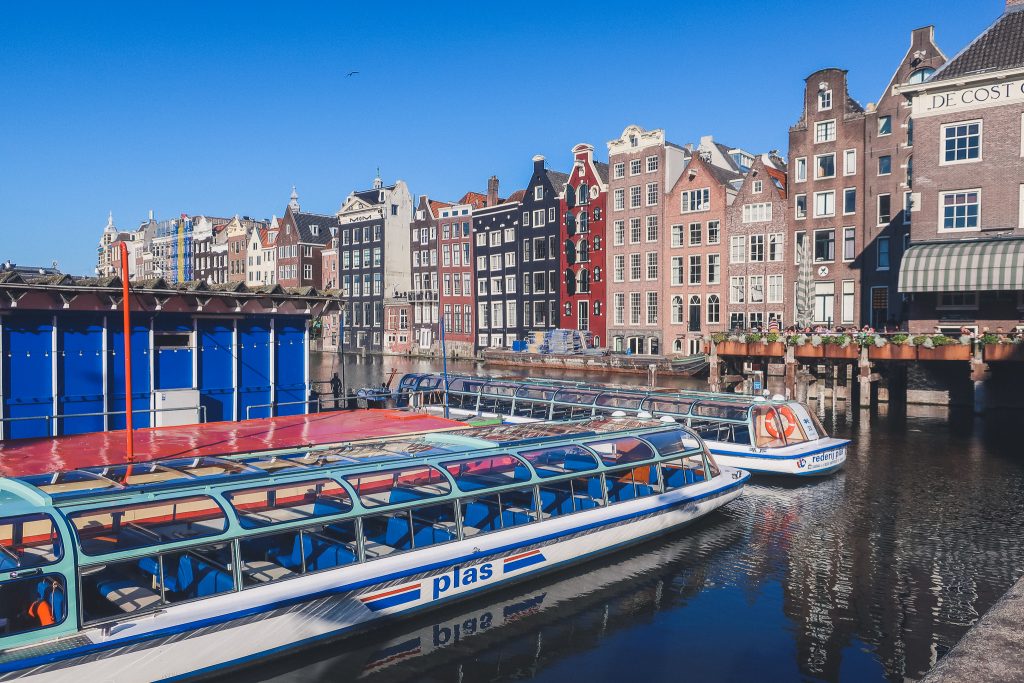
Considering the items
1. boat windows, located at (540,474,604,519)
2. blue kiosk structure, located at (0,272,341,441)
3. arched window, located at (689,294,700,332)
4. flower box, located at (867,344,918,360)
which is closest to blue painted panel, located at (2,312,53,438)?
blue kiosk structure, located at (0,272,341,441)

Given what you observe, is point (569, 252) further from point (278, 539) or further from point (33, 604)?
point (33, 604)

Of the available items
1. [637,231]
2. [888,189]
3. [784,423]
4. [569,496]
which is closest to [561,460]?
[569,496]

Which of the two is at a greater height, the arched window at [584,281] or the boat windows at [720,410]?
the arched window at [584,281]

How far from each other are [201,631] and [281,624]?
1201 millimetres

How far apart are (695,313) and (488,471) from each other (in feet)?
174

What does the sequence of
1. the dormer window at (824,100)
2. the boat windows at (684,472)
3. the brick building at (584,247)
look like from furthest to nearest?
the brick building at (584,247), the dormer window at (824,100), the boat windows at (684,472)

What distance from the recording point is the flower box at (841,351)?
134 ft

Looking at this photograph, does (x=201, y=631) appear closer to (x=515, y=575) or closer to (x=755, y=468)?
(x=515, y=575)

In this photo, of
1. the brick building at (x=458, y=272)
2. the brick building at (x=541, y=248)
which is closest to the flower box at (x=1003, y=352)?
the brick building at (x=541, y=248)

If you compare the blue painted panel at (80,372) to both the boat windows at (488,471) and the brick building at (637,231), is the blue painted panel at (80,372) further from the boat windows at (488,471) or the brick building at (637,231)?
the brick building at (637,231)

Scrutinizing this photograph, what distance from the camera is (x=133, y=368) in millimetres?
21891

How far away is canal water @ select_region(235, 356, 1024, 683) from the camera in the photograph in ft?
39.8

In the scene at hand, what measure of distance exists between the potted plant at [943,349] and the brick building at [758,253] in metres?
20.2

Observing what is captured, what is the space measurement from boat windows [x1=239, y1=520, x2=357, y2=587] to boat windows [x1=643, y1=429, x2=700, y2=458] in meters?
8.17
